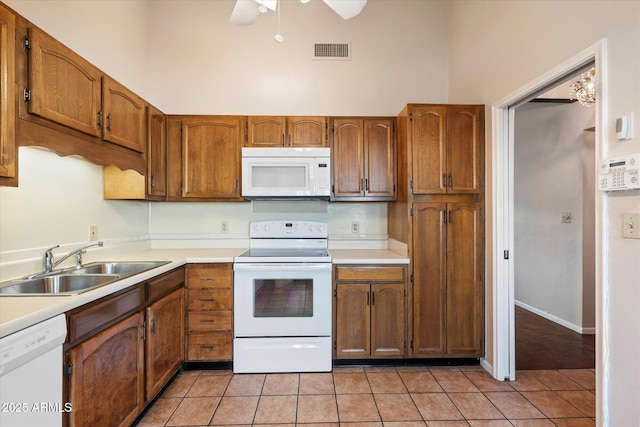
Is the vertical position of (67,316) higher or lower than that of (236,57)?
lower

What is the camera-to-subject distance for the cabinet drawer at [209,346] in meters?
2.38

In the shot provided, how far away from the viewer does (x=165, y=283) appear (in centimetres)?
206

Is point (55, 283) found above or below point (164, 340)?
above

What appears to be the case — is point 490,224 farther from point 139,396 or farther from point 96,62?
point 96,62

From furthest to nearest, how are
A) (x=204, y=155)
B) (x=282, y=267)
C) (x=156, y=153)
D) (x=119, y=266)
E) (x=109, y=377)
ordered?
(x=204, y=155) → (x=156, y=153) → (x=282, y=267) → (x=119, y=266) → (x=109, y=377)

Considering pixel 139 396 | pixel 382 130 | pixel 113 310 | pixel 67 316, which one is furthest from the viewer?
pixel 382 130

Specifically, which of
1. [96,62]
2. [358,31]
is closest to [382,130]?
[358,31]

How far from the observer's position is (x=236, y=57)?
3006 mm

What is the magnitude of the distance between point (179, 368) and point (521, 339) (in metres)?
3.10

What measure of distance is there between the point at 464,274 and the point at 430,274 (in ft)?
0.86

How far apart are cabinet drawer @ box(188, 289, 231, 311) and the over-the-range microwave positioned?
0.82 metres

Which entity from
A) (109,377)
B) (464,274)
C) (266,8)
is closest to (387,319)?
(464,274)

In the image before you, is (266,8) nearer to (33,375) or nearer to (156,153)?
(156,153)

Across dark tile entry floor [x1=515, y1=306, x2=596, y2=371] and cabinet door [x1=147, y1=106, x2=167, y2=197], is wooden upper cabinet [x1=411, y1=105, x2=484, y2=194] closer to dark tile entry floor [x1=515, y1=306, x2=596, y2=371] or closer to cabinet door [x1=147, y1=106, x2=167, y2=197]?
dark tile entry floor [x1=515, y1=306, x2=596, y2=371]
